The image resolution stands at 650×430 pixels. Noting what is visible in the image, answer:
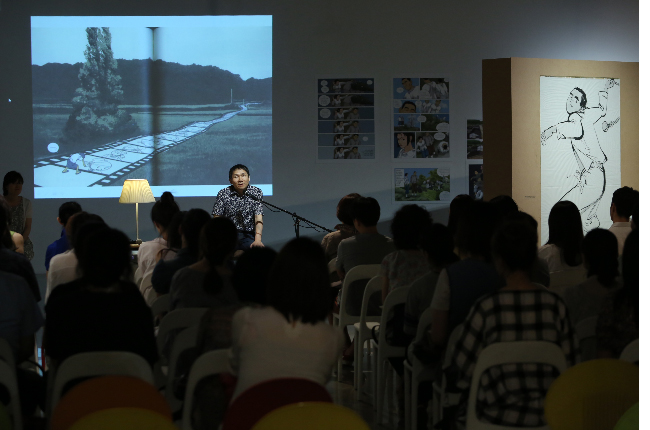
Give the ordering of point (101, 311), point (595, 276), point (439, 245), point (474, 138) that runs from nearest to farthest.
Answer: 1. point (101, 311)
2. point (595, 276)
3. point (439, 245)
4. point (474, 138)

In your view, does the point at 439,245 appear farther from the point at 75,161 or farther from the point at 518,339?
the point at 75,161

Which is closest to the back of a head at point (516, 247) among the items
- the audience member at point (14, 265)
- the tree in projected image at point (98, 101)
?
the audience member at point (14, 265)

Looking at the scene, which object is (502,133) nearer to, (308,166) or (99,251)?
(308,166)

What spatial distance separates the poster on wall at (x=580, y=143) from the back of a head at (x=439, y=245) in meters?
3.11

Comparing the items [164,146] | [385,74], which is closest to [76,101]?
[164,146]

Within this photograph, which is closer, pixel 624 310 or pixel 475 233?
pixel 624 310

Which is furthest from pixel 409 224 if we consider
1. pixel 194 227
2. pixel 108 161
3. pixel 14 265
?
pixel 108 161

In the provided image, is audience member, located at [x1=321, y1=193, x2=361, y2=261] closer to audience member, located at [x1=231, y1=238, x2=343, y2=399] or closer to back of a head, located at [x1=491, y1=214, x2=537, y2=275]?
back of a head, located at [x1=491, y1=214, x2=537, y2=275]

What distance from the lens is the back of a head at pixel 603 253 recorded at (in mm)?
2678

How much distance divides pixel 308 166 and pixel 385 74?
141 centimetres

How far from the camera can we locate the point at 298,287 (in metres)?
2.03

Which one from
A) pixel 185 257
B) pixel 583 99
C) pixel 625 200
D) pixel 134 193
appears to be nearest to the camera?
pixel 185 257

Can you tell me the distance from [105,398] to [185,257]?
64.9 inches

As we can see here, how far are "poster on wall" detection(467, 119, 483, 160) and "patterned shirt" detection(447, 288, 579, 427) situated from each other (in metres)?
5.80
